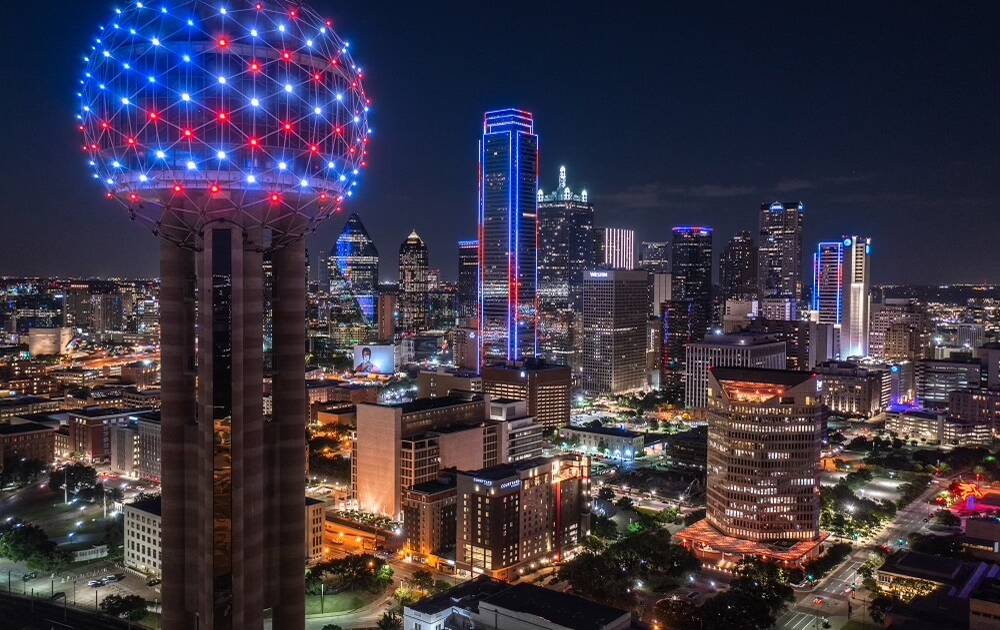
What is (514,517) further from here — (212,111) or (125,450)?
(125,450)

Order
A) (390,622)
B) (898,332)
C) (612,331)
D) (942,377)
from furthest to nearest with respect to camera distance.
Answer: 1. (898,332)
2. (612,331)
3. (942,377)
4. (390,622)

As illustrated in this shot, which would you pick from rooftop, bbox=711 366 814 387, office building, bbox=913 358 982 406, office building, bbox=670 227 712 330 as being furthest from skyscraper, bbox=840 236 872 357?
rooftop, bbox=711 366 814 387

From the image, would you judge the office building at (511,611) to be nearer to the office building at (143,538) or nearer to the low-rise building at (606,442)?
the office building at (143,538)

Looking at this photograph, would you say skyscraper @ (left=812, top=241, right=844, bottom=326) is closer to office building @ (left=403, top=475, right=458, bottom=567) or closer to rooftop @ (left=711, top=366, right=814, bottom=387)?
rooftop @ (left=711, top=366, right=814, bottom=387)

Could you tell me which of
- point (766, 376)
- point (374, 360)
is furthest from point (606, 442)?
point (374, 360)

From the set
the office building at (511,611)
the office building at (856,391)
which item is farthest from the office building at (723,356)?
the office building at (511,611)

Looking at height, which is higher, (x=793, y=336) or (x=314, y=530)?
(x=793, y=336)

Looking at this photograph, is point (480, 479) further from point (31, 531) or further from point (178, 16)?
point (178, 16)
